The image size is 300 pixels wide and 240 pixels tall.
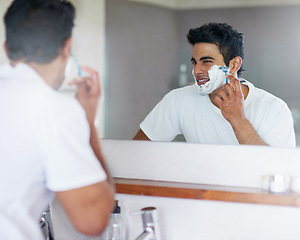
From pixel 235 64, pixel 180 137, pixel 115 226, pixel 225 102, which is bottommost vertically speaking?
pixel 115 226

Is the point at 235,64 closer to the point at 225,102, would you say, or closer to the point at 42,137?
the point at 225,102

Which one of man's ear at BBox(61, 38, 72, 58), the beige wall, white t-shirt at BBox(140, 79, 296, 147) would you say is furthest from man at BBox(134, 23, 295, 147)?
man's ear at BBox(61, 38, 72, 58)

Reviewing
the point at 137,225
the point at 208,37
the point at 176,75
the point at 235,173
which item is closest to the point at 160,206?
the point at 137,225

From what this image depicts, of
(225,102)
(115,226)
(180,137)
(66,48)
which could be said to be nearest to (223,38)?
(225,102)

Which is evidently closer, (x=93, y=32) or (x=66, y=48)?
(x=66, y=48)

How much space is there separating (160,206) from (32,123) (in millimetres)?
646

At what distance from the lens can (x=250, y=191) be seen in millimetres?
1144

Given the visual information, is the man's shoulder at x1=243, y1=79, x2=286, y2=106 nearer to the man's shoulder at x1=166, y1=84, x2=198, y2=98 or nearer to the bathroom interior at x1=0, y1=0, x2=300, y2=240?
the bathroom interior at x1=0, y1=0, x2=300, y2=240

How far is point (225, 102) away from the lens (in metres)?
1.18

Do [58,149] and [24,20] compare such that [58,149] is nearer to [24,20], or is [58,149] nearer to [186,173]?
[24,20]

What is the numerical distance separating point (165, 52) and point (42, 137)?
584 mm

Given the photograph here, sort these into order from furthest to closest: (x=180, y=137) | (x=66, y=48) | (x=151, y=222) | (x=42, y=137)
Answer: (x=180, y=137) < (x=151, y=222) < (x=66, y=48) < (x=42, y=137)

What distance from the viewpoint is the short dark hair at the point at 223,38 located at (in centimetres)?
114

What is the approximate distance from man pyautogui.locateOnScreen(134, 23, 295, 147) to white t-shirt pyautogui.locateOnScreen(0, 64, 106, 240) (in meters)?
0.51
